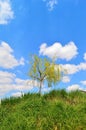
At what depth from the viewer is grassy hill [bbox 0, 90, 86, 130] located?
11430 millimetres

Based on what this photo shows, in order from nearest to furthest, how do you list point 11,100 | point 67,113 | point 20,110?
point 67,113
point 20,110
point 11,100

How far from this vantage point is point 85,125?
443 inches

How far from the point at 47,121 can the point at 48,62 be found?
1662cm

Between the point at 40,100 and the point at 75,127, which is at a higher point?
the point at 40,100

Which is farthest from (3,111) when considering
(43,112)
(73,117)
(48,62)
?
(48,62)

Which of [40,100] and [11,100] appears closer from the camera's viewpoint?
[40,100]

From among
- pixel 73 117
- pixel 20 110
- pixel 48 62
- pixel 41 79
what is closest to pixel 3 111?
pixel 20 110

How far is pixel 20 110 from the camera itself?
1282 cm

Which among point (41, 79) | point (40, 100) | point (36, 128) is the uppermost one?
point (41, 79)

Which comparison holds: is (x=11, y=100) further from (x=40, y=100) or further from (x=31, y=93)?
(x=40, y=100)

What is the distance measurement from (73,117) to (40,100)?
1.89 metres

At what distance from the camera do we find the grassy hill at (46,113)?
1143cm

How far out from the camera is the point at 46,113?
472 inches

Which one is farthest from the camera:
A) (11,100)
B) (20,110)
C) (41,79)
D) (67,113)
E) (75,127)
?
(41,79)
